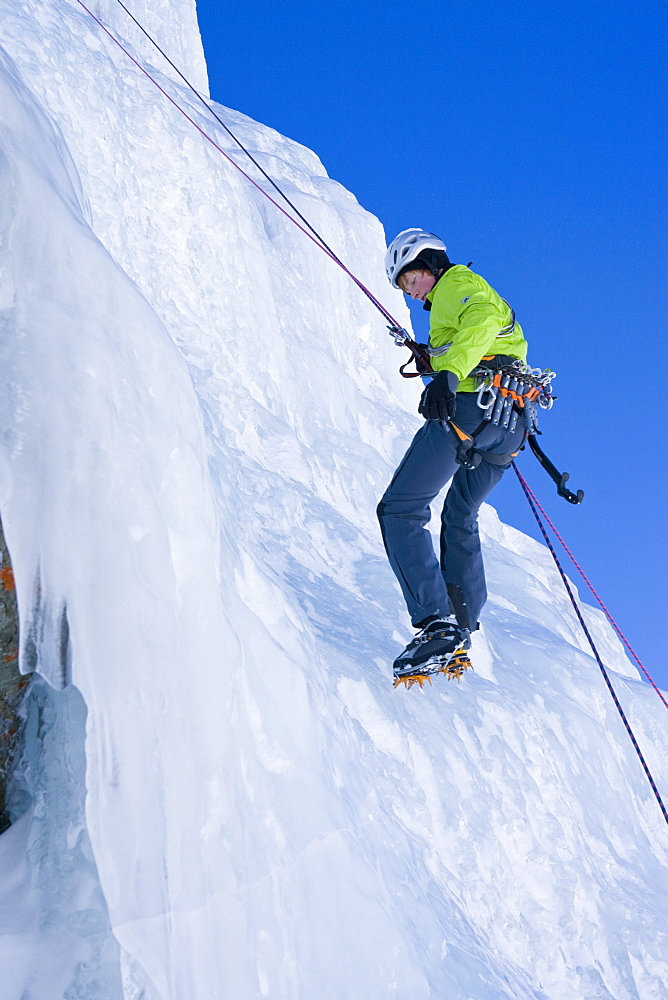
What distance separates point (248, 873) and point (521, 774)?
2082 mm

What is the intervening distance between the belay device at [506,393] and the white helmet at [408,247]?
0.30m

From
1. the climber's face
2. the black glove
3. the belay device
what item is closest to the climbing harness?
the belay device

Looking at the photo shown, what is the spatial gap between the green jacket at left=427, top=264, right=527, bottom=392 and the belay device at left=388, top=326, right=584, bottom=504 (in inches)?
2.6

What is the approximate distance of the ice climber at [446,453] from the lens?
10.6ft

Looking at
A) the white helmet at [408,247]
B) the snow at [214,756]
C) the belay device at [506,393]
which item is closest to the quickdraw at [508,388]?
the belay device at [506,393]

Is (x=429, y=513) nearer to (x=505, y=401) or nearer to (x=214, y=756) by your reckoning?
(x=505, y=401)

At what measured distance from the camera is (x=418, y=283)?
3.59 meters

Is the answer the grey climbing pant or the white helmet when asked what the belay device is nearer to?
the grey climbing pant

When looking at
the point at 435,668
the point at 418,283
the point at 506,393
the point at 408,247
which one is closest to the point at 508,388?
the point at 506,393

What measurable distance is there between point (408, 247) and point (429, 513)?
3.99 ft

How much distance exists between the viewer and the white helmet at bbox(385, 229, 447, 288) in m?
3.54

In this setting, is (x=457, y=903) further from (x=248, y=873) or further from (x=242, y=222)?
(x=242, y=222)

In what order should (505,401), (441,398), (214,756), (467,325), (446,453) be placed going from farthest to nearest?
(505,401)
(446,453)
(467,325)
(441,398)
(214,756)

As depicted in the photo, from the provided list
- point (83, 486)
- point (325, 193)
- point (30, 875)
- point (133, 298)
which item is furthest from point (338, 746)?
point (325, 193)
